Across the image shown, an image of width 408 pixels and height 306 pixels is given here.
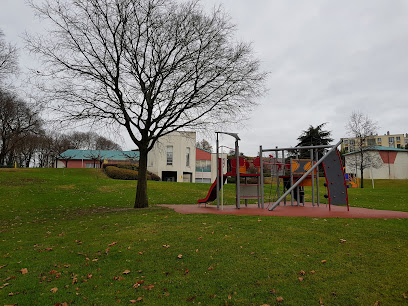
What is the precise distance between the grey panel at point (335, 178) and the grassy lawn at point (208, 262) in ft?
11.3

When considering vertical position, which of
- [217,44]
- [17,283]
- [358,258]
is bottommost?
[17,283]

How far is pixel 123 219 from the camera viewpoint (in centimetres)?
1052

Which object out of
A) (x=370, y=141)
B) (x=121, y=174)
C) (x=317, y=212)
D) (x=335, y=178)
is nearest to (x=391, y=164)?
(x=370, y=141)

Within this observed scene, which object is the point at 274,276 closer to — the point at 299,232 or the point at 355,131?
the point at 299,232

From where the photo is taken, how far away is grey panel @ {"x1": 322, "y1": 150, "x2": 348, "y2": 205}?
12109 mm

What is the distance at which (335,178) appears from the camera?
12.2 m

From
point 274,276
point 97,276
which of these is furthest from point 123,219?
point 274,276

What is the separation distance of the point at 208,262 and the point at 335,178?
330 inches

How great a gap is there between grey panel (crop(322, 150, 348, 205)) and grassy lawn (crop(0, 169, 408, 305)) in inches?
135

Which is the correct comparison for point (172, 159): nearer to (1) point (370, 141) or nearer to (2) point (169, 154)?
(2) point (169, 154)

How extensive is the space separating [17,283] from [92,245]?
212cm

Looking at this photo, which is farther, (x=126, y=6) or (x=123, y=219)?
(x=126, y=6)

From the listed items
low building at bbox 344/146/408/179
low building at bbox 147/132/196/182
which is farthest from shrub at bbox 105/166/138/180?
low building at bbox 344/146/408/179

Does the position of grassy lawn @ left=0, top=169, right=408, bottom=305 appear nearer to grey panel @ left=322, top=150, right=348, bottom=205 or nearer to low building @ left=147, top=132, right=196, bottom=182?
grey panel @ left=322, top=150, right=348, bottom=205
